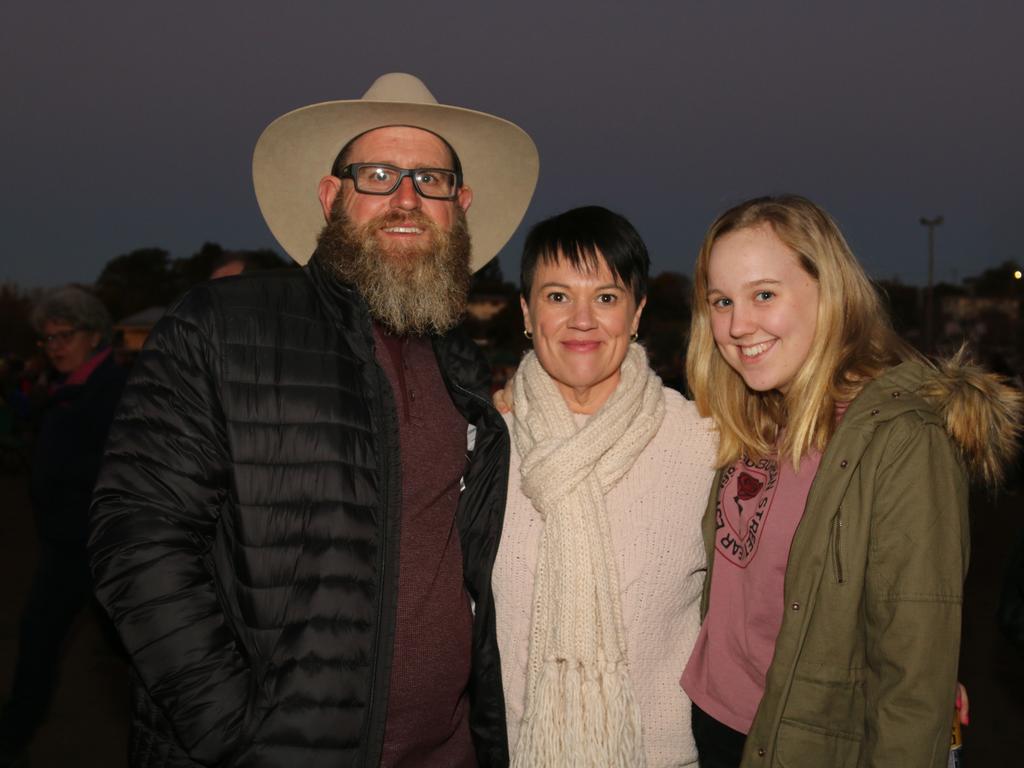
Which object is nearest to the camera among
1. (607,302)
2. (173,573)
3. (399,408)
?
(173,573)

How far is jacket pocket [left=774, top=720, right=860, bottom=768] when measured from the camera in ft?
6.61

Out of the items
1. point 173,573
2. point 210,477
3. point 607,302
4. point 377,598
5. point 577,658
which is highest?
point 607,302

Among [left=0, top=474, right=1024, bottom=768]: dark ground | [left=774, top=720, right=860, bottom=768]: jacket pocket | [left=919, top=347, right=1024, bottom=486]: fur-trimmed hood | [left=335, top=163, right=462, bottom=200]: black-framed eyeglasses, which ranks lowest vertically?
[left=0, top=474, right=1024, bottom=768]: dark ground

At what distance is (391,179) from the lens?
2.66 meters

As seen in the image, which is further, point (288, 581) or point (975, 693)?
point (975, 693)

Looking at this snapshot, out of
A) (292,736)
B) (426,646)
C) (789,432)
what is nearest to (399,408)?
(426,646)

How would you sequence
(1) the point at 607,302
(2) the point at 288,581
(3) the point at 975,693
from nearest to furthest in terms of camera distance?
(2) the point at 288,581
(1) the point at 607,302
(3) the point at 975,693

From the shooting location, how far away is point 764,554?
7.45 ft

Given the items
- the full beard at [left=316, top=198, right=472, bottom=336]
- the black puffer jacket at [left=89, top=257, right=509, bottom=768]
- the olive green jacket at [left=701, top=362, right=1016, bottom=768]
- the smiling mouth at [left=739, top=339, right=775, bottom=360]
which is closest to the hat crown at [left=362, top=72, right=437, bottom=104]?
the full beard at [left=316, top=198, right=472, bottom=336]

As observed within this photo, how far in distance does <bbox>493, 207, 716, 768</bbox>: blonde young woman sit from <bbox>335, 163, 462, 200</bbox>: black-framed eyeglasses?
379mm

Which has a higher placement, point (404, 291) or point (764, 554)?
point (404, 291)

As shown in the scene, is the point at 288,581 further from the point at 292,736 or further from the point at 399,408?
the point at 399,408

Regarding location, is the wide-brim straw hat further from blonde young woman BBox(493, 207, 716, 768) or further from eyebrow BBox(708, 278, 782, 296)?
eyebrow BBox(708, 278, 782, 296)

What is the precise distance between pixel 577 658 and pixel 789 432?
932 millimetres
